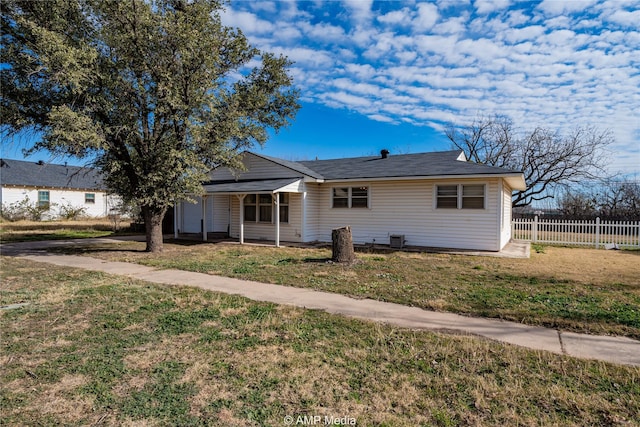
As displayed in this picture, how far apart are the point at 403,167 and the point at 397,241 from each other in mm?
3089

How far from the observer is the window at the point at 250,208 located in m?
15.9

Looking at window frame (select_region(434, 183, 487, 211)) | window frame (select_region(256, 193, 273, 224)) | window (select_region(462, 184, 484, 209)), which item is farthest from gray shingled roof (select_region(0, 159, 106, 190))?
window (select_region(462, 184, 484, 209))

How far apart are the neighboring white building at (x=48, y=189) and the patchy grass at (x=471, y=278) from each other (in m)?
23.2

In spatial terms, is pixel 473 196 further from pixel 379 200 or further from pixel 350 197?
pixel 350 197

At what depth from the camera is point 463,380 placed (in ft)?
10.3

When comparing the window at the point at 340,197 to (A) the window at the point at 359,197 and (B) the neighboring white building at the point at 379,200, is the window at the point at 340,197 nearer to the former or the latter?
(B) the neighboring white building at the point at 379,200

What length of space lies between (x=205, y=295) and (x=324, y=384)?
11.5 ft

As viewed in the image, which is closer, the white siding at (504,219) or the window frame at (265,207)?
the white siding at (504,219)

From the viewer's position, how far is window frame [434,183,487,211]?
11.9 m

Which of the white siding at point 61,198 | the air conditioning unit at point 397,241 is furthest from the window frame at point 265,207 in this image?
the white siding at point 61,198

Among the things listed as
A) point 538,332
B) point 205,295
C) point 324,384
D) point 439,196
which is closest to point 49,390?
point 324,384

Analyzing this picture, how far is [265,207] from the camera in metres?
15.5

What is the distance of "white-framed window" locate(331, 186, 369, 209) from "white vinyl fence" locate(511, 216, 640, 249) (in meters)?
8.07

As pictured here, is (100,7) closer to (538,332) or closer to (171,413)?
(171,413)
